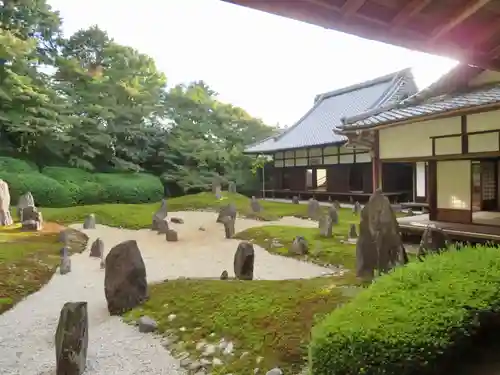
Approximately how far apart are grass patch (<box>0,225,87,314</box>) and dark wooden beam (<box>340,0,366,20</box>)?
286 inches

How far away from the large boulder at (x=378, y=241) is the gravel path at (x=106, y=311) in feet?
7.20

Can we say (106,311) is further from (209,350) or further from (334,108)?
(334,108)

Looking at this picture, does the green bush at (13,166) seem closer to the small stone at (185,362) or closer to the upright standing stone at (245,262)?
the upright standing stone at (245,262)

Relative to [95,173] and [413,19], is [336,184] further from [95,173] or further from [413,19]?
[413,19]

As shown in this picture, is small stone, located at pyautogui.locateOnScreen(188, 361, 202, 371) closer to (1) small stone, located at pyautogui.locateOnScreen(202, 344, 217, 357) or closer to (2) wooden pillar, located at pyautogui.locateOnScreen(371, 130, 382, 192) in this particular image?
(1) small stone, located at pyautogui.locateOnScreen(202, 344, 217, 357)

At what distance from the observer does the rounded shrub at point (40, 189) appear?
19.0m

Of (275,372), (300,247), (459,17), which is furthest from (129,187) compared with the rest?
(459,17)

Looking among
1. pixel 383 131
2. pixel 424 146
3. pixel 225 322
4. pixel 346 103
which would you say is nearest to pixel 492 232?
pixel 424 146

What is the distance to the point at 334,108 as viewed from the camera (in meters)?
27.5

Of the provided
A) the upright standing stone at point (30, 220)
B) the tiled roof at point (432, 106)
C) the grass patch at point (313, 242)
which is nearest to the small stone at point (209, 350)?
the grass patch at point (313, 242)

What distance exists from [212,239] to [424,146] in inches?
279

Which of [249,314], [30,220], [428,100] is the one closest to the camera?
[249,314]

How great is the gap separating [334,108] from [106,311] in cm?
2376

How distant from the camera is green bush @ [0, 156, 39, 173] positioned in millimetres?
19953
